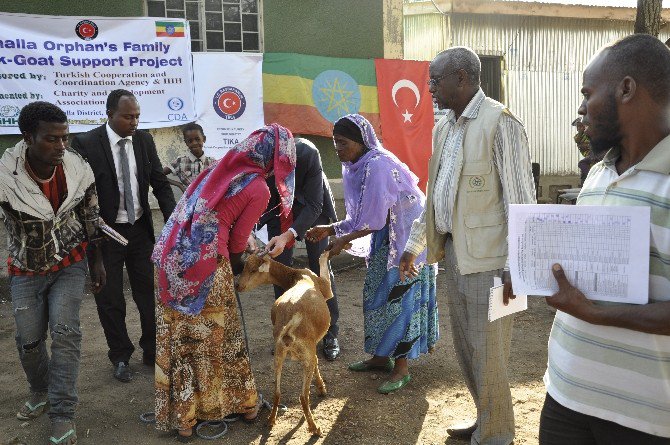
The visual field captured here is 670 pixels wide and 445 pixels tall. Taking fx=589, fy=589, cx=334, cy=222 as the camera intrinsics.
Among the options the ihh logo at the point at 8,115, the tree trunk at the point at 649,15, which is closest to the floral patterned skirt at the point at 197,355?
the ihh logo at the point at 8,115

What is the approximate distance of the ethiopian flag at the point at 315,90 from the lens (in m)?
7.90

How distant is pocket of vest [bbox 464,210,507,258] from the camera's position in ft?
9.84

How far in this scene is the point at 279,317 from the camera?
3.57 metres

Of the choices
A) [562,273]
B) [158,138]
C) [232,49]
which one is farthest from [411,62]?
[562,273]

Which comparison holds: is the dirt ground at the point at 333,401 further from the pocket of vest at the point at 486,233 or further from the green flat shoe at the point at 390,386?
the pocket of vest at the point at 486,233

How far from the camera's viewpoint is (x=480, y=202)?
299 centimetres

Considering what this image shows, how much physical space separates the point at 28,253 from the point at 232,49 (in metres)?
5.28

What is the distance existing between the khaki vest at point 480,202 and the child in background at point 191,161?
13.2 ft

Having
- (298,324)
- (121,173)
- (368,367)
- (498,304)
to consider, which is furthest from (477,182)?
(121,173)

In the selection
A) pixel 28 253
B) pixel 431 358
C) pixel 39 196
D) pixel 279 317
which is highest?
pixel 39 196

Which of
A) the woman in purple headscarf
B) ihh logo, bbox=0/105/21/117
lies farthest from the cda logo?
the woman in purple headscarf

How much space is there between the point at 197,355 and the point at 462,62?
7.46ft

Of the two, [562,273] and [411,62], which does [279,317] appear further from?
[411,62]

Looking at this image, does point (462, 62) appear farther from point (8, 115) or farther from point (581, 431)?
point (8, 115)
